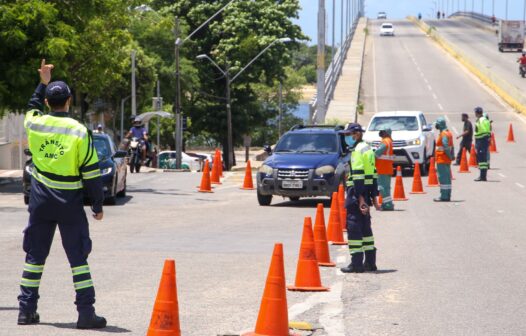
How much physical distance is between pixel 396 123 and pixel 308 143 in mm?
10201

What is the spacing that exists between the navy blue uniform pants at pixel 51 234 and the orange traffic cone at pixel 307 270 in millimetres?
3213

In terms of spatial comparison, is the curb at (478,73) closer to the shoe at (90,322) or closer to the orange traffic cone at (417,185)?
the orange traffic cone at (417,185)

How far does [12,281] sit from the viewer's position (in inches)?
491

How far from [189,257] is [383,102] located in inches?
2073

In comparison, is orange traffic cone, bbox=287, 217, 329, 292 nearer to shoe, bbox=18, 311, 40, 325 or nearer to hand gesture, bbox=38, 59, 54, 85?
hand gesture, bbox=38, 59, 54, 85

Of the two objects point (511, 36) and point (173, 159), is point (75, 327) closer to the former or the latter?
point (173, 159)

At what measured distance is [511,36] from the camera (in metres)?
106

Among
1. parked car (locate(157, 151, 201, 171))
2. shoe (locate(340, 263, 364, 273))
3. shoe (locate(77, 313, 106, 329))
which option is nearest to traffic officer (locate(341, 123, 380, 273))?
shoe (locate(340, 263, 364, 273))

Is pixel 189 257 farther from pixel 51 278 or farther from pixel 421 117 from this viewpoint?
pixel 421 117

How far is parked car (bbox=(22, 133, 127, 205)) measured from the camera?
77.3 ft

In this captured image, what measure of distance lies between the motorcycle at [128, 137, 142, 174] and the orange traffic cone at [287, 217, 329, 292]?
1015 inches

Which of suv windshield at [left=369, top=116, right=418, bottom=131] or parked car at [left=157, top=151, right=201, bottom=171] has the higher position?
suv windshield at [left=369, top=116, right=418, bottom=131]

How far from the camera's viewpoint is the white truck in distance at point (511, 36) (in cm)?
10381

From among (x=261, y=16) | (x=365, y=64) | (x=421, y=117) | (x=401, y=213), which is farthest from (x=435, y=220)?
(x=365, y=64)
